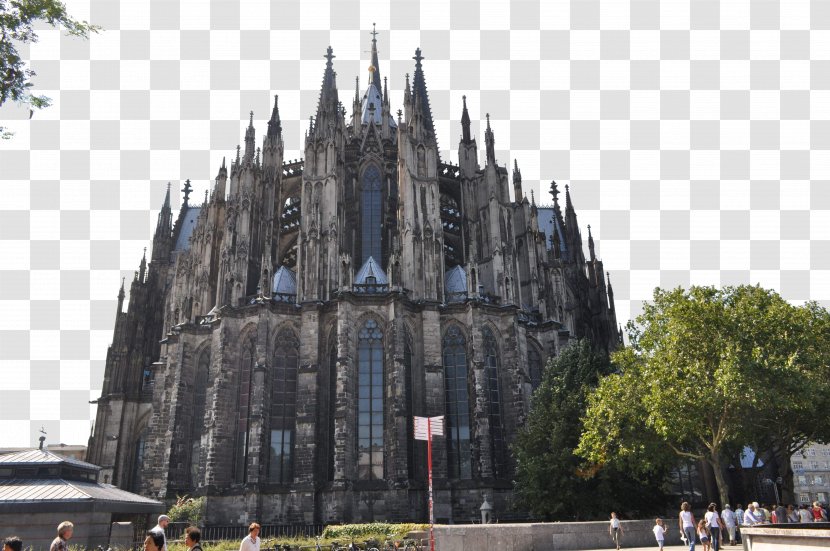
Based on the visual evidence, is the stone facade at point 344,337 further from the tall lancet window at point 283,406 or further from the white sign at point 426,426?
the white sign at point 426,426

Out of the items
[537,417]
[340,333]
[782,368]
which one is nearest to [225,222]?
[340,333]

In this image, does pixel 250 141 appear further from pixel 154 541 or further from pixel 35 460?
pixel 154 541

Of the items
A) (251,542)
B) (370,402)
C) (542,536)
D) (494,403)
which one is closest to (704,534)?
(542,536)

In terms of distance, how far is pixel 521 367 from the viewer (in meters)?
38.1

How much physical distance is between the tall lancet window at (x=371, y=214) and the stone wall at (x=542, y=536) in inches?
933

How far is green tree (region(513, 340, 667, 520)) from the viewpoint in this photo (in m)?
27.7

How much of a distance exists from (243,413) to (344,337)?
754 centimetres

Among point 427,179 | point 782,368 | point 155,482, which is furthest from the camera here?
point 427,179

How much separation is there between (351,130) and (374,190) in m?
8.72

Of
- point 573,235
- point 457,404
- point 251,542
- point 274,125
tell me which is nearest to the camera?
point 251,542

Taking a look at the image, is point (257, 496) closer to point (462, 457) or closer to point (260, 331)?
point (260, 331)

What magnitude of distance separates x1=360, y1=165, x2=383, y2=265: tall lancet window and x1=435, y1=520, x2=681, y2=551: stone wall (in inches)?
933

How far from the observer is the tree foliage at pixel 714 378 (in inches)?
920

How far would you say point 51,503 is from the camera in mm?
21125
